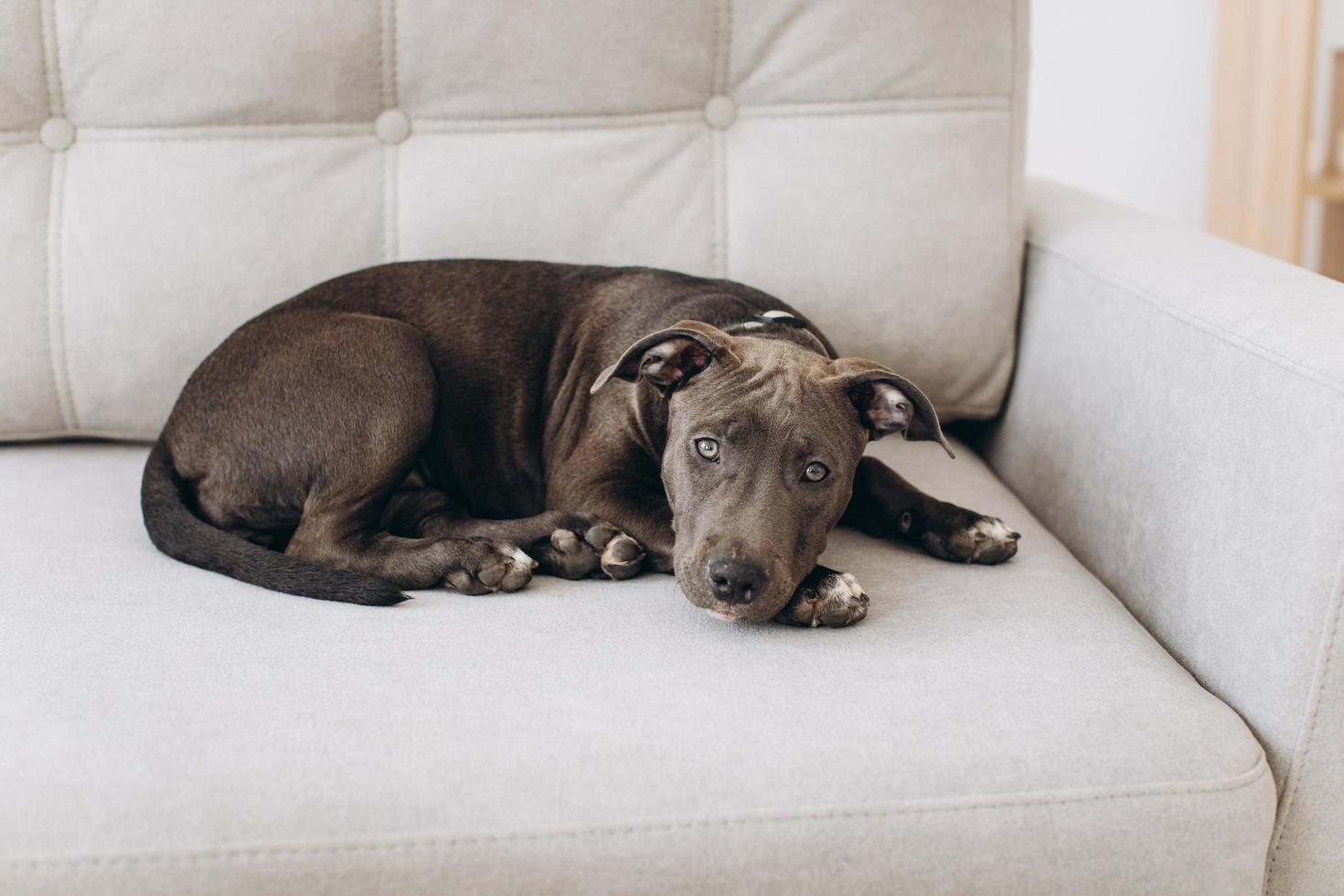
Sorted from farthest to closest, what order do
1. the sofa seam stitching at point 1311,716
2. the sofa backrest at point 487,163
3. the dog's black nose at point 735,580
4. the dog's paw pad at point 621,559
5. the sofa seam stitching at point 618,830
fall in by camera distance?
the sofa backrest at point 487,163
the dog's paw pad at point 621,559
the dog's black nose at point 735,580
the sofa seam stitching at point 1311,716
the sofa seam stitching at point 618,830

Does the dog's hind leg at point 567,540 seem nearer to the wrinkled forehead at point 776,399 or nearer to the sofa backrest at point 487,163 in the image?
the wrinkled forehead at point 776,399

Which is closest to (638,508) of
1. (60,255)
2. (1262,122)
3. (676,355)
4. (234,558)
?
(676,355)

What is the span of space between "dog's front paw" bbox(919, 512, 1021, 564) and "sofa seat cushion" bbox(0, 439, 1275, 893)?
28 cm

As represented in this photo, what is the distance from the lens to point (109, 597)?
6.53 ft

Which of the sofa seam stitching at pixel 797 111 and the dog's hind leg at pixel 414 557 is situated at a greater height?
the sofa seam stitching at pixel 797 111

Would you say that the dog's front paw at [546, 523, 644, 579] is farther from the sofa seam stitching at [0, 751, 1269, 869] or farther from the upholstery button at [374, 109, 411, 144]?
the upholstery button at [374, 109, 411, 144]

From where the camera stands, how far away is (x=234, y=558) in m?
2.11

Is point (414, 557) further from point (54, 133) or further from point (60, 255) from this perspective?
point (54, 133)

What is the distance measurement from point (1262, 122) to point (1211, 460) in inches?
110

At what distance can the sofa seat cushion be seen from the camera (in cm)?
150

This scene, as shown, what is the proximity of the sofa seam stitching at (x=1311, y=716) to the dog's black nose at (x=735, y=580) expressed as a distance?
0.81 m

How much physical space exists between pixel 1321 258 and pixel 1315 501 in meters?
3.73

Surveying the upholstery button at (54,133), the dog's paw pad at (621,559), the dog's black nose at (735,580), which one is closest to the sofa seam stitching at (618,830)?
the dog's black nose at (735,580)

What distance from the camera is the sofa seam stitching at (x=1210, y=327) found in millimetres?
1796
